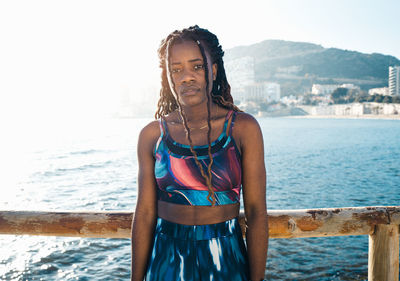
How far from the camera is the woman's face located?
5.63 ft

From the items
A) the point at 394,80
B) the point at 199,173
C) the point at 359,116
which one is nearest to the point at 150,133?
the point at 199,173

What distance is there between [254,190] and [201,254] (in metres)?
0.40

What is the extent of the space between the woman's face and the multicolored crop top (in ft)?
0.72

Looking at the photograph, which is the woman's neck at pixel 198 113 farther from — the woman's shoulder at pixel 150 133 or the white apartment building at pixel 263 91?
the white apartment building at pixel 263 91

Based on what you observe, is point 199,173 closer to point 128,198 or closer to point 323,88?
point 128,198

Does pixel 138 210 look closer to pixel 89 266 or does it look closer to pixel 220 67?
pixel 220 67

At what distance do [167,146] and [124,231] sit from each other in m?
0.86

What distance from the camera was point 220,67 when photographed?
1.95 metres

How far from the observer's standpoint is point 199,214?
1.59m

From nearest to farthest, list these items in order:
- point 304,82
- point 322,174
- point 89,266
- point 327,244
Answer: point 89,266 → point 327,244 → point 322,174 → point 304,82

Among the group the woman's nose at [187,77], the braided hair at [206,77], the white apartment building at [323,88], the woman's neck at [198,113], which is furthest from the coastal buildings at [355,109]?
the woman's nose at [187,77]

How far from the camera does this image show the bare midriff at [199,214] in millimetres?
1595

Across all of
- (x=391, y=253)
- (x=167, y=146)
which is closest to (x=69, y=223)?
(x=167, y=146)

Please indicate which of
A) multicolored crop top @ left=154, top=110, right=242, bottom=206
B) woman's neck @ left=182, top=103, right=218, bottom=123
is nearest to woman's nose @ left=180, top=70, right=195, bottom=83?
woman's neck @ left=182, top=103, right=218, bottom=123
